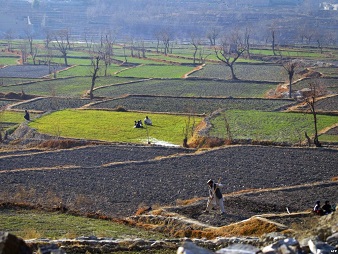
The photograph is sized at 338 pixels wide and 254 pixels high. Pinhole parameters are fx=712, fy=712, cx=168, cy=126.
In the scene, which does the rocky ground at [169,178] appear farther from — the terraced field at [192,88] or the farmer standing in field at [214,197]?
the terraced field at [192,88]

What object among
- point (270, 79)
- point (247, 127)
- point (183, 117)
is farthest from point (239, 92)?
point (247, 127)

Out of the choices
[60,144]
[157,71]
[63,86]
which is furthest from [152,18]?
[60,144]

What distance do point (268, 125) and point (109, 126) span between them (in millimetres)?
6428

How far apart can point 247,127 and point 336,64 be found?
3157 centimetres

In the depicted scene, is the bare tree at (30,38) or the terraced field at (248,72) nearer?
the terraced field at (248,72)

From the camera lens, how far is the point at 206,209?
48.2 ft

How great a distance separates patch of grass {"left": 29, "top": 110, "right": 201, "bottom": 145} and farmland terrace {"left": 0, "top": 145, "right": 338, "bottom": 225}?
3.21 meters

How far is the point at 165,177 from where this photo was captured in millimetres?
19078

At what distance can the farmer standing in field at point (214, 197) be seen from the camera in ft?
46.5

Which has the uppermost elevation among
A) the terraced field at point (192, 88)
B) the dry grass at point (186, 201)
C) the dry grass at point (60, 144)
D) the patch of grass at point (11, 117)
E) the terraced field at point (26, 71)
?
the dry grass at point (186, 201)

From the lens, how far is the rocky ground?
1606 cm

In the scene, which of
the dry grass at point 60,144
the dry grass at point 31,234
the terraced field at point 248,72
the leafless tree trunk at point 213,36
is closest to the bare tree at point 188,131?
the dry grass at point 60,144

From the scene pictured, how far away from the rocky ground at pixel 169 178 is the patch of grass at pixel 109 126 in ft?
10.5

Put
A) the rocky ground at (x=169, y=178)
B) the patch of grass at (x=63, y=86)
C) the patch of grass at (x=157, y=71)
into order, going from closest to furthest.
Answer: the rocky ground at (x=169, y=178) → the patch of grass at (x=63, y=86) → the patch of grass at (x=157, y=71)
